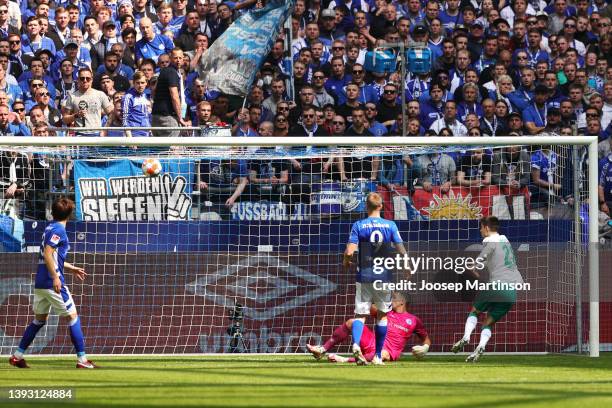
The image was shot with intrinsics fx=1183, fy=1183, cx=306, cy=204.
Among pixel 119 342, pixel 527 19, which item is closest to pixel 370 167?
pixel 119 342

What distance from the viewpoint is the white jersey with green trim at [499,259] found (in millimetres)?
14484

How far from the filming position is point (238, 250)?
16531 millimetres

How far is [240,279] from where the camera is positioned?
16.5 metres

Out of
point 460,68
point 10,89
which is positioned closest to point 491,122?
point 460,68

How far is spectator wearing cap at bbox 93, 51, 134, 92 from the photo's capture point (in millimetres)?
19578

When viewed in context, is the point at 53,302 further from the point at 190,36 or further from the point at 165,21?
the point at 165,21

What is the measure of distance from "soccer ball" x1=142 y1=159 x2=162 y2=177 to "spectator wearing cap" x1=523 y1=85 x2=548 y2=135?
24.0 feet

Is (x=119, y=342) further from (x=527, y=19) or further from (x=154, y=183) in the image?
(x=527, y=19)

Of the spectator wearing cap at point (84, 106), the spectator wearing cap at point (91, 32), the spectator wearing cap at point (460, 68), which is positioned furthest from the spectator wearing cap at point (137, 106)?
the spectator wearing cap at point (460, 68)

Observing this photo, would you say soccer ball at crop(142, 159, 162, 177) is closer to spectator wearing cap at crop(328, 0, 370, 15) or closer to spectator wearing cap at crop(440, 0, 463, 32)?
spectator wearing cap at crop(328, 0, 370, 15)

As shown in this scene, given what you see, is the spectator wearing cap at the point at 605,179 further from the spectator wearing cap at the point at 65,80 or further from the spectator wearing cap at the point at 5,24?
the spectator wearing cap at the point at 5,24

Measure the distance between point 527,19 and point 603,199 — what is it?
16.6ft

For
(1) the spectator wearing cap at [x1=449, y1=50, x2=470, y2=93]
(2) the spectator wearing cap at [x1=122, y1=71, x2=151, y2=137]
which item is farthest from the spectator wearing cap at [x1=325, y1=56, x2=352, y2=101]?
(2) the spectator wearing cap at [x1=122, y1=71, x2=151, y2=137]

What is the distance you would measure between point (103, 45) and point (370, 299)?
859cm
